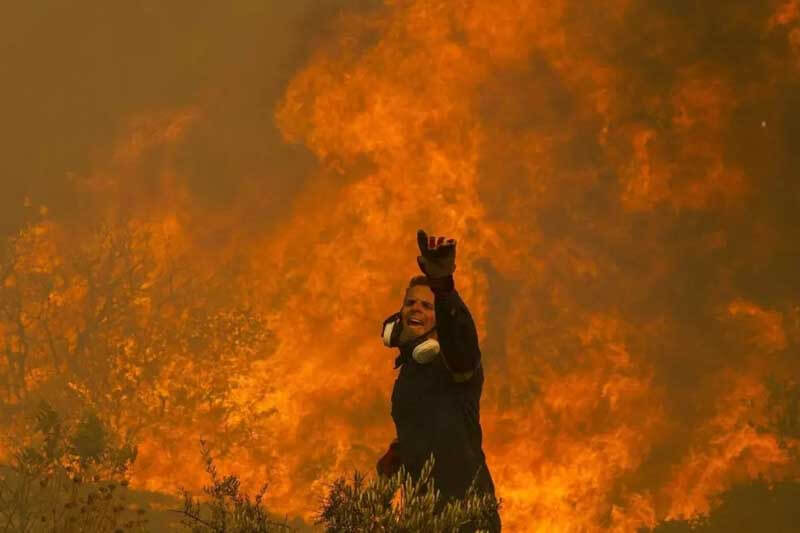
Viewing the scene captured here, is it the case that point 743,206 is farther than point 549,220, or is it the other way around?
point 549,220

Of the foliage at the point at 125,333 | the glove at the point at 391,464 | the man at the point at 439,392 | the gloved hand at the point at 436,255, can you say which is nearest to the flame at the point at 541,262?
the foliage at the point at 125,333

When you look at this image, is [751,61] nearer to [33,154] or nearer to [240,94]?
[240,94]

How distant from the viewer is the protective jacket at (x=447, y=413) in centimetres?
563

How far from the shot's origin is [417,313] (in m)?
6.03

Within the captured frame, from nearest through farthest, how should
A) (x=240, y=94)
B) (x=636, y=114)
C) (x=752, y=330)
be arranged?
(x=752, y=330)
(x=636, y=114)
(x=240, y=94)

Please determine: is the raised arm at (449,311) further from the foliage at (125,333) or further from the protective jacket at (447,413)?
the foliage at (125,333)

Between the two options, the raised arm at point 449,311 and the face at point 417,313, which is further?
the face at point 417,313

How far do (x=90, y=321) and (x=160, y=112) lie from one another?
10.4 meters

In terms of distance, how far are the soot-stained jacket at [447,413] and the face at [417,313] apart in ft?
0.67

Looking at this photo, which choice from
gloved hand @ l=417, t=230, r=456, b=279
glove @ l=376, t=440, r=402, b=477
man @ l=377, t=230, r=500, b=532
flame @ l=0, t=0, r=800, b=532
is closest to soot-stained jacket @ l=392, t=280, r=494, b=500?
man @ l=377, t=230, r=500, b=532

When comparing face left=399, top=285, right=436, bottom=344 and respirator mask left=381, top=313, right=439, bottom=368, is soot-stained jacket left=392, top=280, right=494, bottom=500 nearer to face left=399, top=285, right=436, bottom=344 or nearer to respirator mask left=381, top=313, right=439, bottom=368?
respirator mask left=381, top=313, right=439, bottom=368

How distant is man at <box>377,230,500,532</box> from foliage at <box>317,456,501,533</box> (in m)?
0.15

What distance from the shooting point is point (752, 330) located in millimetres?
21703

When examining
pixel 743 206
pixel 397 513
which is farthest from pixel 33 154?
pixel 397 513
